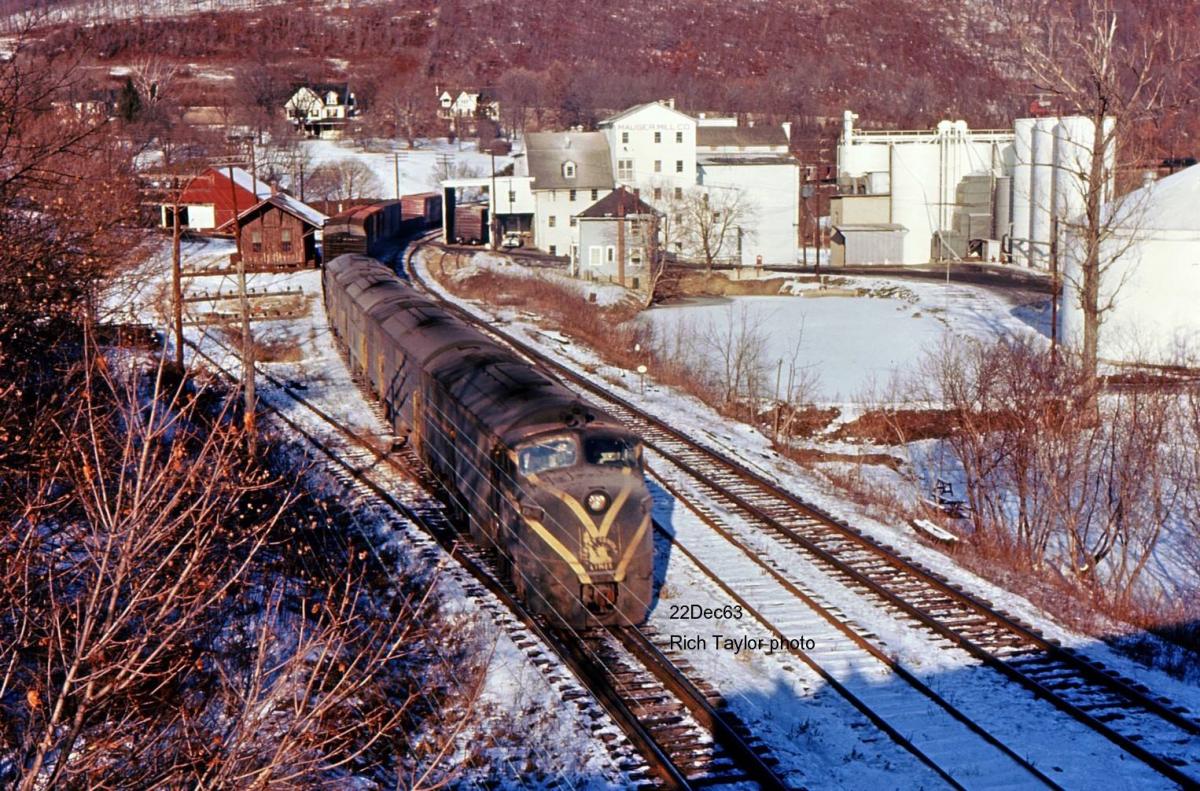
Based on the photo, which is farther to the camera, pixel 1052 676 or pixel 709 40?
pixel 709 40

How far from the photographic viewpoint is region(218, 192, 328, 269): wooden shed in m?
46.5

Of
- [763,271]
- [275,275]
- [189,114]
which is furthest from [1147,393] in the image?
[189,114]

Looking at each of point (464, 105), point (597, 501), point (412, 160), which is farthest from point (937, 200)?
point (464, 105)

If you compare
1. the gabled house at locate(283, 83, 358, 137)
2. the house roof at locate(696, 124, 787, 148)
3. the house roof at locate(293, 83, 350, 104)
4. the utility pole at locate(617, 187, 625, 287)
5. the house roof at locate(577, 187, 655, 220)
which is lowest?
the utility pole at locate(617, 187, 625, 287)

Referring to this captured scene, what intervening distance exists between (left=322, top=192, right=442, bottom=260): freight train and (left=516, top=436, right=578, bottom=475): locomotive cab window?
3052 centimetres

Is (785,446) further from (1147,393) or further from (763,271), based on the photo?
(763,271)

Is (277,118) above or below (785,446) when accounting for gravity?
above

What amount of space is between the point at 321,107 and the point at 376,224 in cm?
8293

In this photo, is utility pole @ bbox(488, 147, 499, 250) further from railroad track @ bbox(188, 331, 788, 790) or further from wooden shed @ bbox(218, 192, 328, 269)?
railroad track @ bbox(188, 331, 788, 790)

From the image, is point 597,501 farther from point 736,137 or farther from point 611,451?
point 736,137

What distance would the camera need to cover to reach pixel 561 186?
213 feet

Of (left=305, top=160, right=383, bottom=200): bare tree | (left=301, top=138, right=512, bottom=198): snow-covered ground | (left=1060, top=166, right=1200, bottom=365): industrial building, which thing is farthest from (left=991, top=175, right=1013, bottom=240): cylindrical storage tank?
(left=301, top=138, right=512, bottom=198): snow-covered ground

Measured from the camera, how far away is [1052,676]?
1216 cm

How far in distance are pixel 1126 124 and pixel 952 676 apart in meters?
18.4
